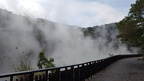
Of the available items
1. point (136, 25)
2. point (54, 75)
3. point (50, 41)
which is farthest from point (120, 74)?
point (50, 41)

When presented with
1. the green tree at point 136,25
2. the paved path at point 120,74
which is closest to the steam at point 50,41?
the green tree at point 136,25

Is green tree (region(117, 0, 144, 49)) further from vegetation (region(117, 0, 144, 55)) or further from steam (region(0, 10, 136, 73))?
steam (region(0, 10, 136, 73))

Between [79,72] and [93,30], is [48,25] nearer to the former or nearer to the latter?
[93,30]

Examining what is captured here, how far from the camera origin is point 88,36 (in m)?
144

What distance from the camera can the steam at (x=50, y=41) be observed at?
112m

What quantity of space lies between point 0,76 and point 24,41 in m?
117

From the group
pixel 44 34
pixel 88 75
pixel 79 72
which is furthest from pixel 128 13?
pixel 44 34

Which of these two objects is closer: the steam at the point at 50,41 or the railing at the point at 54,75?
the railing at the point at 54,75

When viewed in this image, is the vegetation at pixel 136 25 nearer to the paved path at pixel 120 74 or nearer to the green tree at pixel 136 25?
the green tree at pixel 136 25

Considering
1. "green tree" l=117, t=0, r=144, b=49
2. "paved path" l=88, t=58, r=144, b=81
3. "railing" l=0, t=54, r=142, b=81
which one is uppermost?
"green tree" l=117, t=0, r=144, b=49

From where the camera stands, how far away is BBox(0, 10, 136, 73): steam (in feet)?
368

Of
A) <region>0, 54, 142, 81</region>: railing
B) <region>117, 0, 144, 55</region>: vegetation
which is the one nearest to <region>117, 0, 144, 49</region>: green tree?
<region>117, 0, 144, 55</region>: vegetation

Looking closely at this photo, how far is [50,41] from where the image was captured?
135 m

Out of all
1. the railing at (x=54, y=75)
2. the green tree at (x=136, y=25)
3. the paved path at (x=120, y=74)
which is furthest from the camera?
the green tree at (x=136, y=25)
